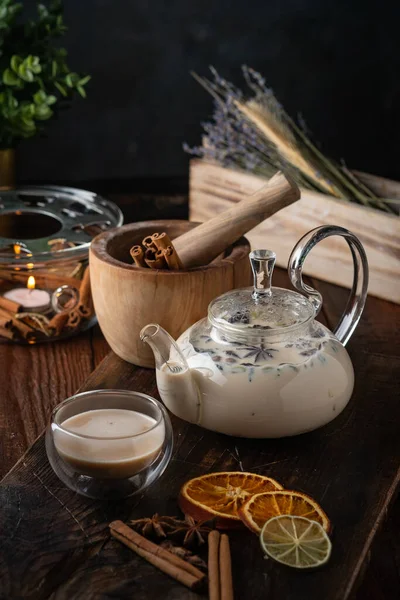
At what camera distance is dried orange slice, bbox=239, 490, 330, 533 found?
99cm

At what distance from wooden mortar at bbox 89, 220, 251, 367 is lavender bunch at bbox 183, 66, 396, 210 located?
53cm

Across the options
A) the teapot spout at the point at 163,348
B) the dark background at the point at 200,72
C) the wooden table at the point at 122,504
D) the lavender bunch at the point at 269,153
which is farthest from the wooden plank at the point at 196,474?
the dark background at the point at 200,72

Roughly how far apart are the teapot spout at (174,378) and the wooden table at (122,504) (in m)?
0.05

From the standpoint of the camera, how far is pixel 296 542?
95cm

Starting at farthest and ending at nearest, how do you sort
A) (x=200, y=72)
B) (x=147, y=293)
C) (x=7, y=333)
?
(x=200, y=72), (x=7, y=333), (x=147, y=293)

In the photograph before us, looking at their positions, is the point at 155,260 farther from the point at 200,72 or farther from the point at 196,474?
the point at 200,72

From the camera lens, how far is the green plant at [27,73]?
6.18 feet

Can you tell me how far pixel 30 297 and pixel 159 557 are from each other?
2.39 ft

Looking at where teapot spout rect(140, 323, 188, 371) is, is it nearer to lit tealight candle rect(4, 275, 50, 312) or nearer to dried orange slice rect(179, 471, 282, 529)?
dried orange slice rect(179, 471, 282, 529)

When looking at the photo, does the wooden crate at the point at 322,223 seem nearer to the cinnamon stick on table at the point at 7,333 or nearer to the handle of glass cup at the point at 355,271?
the handle of glass cup at the point at 355,271

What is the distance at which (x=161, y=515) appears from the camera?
1022mm

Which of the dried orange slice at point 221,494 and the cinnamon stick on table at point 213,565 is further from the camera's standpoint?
the dried orange slice at point 221,494

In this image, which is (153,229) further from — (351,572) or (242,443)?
(351,572)

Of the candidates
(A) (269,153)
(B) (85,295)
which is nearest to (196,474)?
(B) (85,295)
